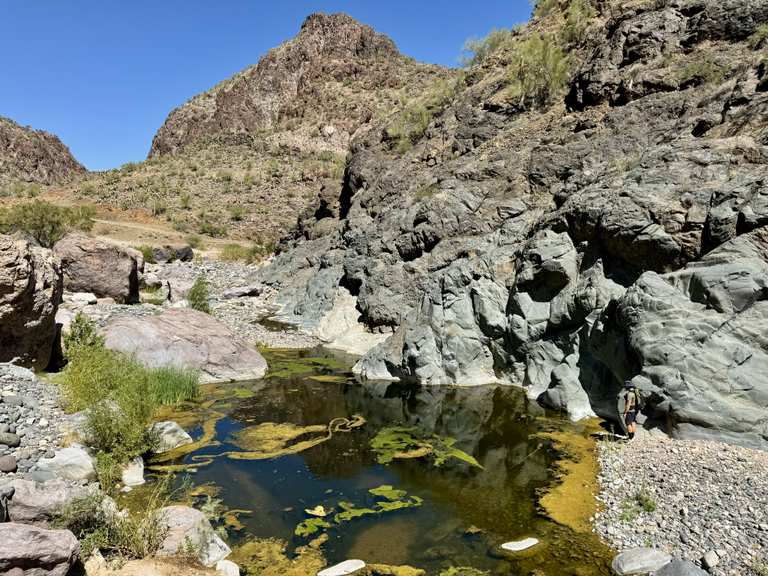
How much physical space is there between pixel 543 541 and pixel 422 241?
682 inches

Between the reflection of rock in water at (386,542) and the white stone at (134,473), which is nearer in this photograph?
the reflection of rock in water at (386,542)

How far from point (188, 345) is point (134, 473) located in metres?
7.08

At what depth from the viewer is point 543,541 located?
7176 millimetres

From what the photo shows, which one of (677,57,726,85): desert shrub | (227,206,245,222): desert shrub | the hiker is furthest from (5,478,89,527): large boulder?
(227,206,245,222): desert shrub

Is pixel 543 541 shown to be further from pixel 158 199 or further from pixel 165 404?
pixel 158 199

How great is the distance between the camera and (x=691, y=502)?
24.4ft

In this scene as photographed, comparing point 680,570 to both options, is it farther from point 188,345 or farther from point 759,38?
point 759,38

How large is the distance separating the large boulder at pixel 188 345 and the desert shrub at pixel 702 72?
1929cm

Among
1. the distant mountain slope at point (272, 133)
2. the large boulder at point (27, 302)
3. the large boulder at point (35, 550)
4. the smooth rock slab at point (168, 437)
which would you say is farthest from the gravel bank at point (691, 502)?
the distant mountain slope at point (272, 133)

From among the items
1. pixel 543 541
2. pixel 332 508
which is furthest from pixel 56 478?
pixel 543 541

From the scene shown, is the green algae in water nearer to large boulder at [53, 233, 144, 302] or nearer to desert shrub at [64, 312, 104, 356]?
desert shrub at [64, 312, 104, 356]

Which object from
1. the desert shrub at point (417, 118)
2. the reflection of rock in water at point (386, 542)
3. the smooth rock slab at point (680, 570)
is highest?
the desert shrub at point (417, 118)

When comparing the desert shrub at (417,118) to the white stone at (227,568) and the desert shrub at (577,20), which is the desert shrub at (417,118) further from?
the white stone at (227,568)

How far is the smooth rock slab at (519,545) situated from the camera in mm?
6992
